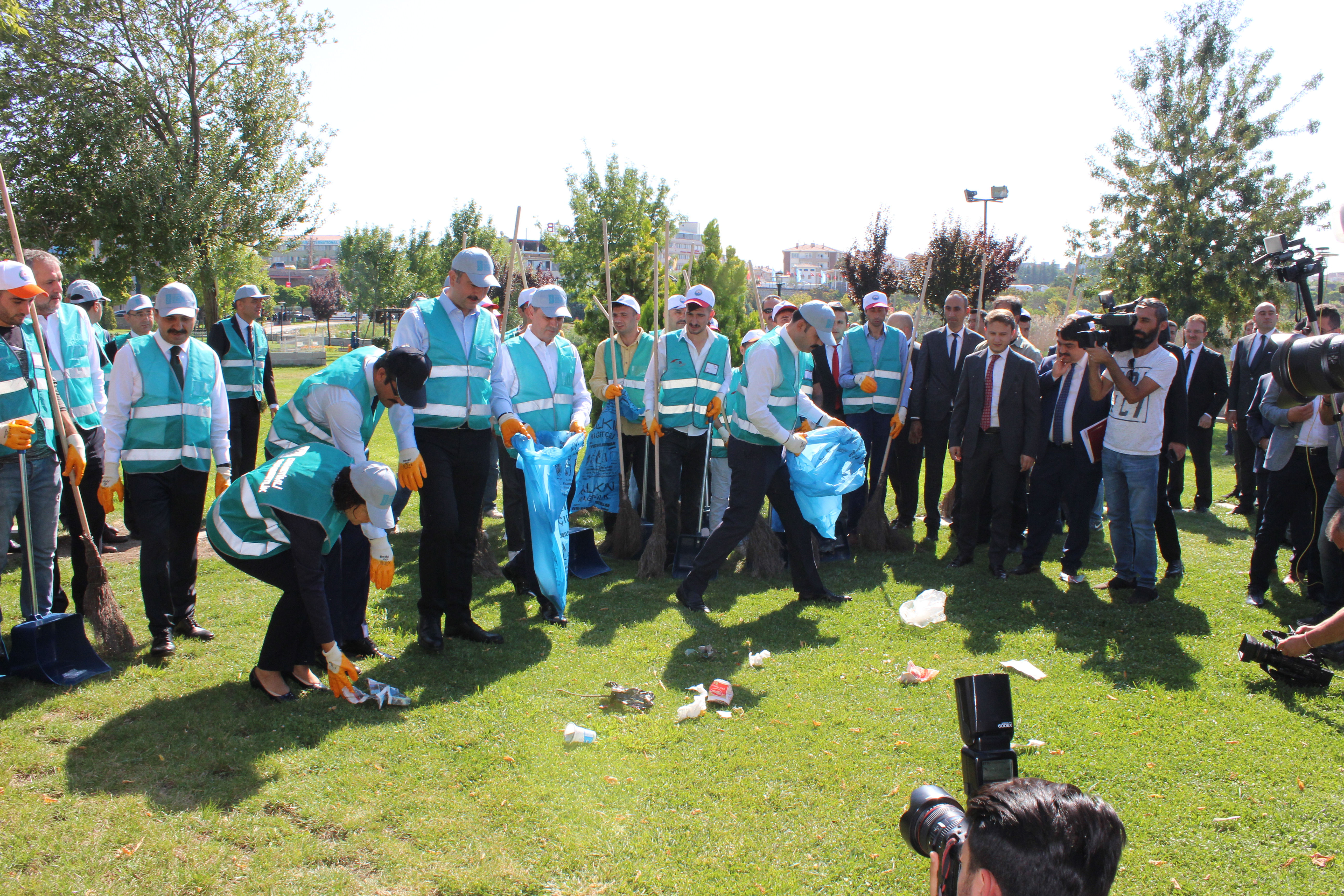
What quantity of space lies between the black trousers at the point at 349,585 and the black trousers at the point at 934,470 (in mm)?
4844

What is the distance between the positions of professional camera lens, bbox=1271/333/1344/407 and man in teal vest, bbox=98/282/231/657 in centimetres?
470

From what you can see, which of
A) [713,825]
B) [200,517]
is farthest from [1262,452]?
[200,517]

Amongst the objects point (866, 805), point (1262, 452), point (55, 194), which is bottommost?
point (866, 805)

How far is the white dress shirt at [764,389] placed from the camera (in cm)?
549

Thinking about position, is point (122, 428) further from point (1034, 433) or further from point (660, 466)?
point (1034, 433)

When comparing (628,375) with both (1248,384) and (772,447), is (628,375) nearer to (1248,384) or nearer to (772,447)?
(772,447)

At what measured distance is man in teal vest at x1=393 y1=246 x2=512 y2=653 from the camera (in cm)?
478

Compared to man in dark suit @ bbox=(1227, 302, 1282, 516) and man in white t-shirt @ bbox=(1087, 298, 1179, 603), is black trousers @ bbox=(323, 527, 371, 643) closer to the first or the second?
man in white t-shirt @ bbox=(1087, 298, 1179, 603)

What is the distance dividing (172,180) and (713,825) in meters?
21.6

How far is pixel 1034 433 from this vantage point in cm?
633

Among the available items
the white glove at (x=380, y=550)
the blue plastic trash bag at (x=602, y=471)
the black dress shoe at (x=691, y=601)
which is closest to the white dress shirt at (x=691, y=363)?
the blue plastic trash bag at (x=602, y=471)

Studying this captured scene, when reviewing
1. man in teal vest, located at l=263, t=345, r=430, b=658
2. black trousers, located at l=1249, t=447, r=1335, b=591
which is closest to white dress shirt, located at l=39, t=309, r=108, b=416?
man in teal vest, located at l=263, t=345, r=430, b=658

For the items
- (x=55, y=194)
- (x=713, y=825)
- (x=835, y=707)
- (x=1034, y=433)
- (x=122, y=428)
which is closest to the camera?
(x=713, y=825)

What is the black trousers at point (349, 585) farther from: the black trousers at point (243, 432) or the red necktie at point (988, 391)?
the red necktie at point (988, 391)
